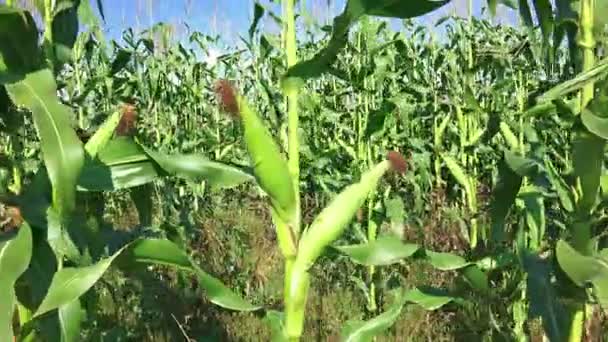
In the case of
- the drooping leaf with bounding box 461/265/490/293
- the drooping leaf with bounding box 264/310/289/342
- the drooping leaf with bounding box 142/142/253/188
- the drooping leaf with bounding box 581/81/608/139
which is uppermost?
the drooping leaf with bounding box 581/81/608/139

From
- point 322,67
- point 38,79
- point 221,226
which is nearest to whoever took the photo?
point 38,79

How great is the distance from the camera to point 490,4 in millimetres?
2586

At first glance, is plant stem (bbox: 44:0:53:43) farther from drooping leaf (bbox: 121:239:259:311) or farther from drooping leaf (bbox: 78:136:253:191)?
drooping leaf (bbox: 121:239:259:311)

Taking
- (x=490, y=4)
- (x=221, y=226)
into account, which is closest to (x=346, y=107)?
(x=221, y=226)

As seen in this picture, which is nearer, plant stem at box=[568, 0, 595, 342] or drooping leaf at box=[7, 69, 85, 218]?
drooping leaf at box=[7, 69, 85, 218]

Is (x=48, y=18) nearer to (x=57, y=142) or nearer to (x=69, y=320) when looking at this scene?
(x=57, y=142)

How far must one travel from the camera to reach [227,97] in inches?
79.6

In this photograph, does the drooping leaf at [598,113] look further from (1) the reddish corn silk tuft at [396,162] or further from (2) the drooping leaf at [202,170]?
(2) the drooping leaf at [202,170]

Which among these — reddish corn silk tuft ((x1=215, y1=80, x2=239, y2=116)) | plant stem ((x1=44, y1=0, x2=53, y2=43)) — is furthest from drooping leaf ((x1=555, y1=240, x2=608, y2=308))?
plant stem ((x1=44, y1=0, x2=53, y2=43))

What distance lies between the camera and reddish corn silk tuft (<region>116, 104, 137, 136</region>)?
2.31 metres

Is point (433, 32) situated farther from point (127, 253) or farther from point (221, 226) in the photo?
point (127, 253)

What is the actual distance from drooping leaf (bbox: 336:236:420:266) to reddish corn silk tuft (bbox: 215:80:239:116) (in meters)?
0.55

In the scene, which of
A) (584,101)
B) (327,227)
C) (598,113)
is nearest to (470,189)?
(584,101)

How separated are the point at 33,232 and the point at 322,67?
0.93 metres
